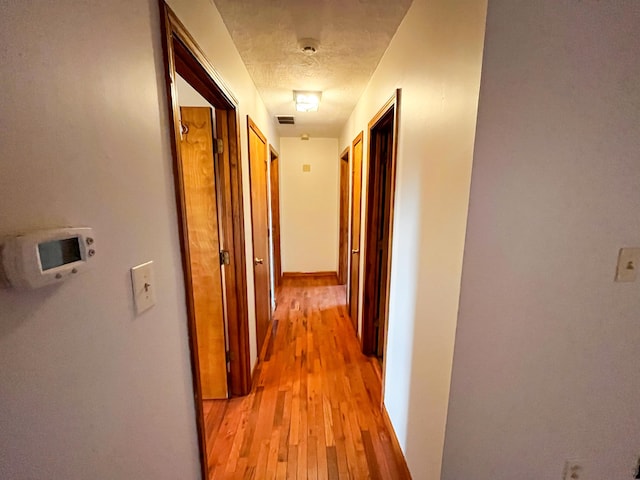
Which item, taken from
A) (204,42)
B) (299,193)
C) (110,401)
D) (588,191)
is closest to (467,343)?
(588,191)

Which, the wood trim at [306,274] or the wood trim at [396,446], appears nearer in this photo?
the wood trim at [396,446]

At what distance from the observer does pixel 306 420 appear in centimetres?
178

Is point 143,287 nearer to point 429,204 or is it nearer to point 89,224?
point 89,224

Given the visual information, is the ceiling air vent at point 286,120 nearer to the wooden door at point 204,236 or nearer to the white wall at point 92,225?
the wooden door at point 204,236

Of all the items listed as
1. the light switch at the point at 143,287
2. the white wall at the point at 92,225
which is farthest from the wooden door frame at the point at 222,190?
the light switch at the point at 143,287

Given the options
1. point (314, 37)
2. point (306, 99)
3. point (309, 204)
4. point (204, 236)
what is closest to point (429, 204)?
point (314, 37)

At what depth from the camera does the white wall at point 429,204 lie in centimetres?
89

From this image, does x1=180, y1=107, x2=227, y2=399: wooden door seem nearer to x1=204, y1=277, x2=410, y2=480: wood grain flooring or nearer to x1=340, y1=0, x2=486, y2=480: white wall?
x1=204, y1=277, x2=410, y2=480: wood grain flooring

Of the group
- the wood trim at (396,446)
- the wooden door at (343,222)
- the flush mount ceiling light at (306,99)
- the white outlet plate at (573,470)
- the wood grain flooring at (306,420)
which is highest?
the flush mount ceiling light at (306,99)

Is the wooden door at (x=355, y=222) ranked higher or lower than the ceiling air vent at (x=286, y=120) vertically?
lower

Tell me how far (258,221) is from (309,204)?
2308 mm

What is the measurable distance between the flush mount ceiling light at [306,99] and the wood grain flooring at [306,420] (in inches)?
94.4

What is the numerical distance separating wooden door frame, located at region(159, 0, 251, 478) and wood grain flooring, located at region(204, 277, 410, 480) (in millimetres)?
248

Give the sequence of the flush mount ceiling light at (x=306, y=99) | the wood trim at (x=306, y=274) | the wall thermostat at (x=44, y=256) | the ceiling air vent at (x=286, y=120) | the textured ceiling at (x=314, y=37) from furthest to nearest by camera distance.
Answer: the wood trim at (x=306, y=274) → the ceiling air vent at (x=286, y=120) → the flush mount ceiling light at (x=306, y=99) → the textured ceiling at (x=314, y=37) → the wall thermostat at (x=44, y=256)
